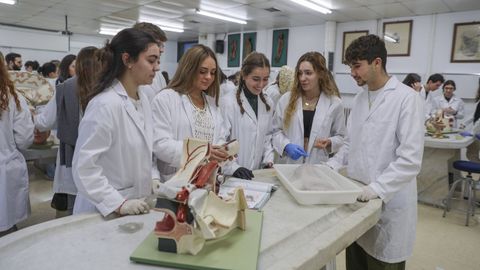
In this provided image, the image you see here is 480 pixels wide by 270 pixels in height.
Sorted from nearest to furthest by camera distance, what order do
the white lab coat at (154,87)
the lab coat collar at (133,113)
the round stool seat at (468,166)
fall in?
the lab coat collar at (133,113)
the white lab coat at (154,87)
the round stool seat at (468,166)

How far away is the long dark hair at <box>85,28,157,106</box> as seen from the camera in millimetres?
1328

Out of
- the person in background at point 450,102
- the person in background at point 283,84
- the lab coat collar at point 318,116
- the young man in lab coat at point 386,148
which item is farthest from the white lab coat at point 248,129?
the person in background at point 450,102

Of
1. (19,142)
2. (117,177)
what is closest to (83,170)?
(117,177)

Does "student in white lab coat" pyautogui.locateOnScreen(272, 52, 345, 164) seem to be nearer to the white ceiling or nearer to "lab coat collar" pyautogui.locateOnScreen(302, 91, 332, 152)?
"lab coat collar" pyautogui.locateOnScreen(302, 91, 332, 152)

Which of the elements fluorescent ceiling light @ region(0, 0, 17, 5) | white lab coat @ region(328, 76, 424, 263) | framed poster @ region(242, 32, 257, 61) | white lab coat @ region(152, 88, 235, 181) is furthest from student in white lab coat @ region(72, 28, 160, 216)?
framed poster @ region(242, 32, 257, 61)

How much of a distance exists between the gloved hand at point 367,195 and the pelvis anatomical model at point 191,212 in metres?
0.60

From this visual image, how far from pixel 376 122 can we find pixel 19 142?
2.05 metres

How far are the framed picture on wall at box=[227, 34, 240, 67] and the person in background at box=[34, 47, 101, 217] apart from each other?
25.7 ft

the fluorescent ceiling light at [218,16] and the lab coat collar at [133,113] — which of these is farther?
the fluorescent ceiling light at [218,16]

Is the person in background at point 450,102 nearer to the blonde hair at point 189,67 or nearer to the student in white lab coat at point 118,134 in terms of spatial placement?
the blonde hair at point 189,67

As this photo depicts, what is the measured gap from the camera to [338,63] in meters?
7.86

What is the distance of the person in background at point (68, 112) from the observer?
2.17 metres

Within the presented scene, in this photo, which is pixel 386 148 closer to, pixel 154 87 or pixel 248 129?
pixel 248 129

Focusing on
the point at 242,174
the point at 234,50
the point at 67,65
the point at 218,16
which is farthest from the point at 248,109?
the point at 234,50
